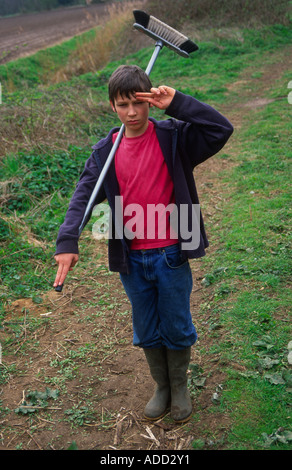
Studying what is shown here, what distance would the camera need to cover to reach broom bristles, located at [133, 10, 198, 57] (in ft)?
8.71

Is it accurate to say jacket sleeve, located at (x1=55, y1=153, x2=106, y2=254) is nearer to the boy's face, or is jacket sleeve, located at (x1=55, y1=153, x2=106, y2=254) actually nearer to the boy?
the boy

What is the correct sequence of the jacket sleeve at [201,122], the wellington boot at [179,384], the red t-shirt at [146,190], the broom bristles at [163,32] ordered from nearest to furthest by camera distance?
the jacket sleeve at [201,122] → the red t-shirt at [146,190] → the wellington boot at [179,384] → the broom bristles at [163,32]

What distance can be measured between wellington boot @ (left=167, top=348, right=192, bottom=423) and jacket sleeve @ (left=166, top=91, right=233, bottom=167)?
3.48 ft

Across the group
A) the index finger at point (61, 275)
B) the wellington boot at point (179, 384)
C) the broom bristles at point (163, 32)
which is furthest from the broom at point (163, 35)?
the wellington boot at point (179, 384)

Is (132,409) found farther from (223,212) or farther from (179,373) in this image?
(223,212)

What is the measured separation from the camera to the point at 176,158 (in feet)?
7.43

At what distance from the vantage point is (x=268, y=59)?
37.4 ft

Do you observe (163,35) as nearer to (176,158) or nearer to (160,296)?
(176,158)

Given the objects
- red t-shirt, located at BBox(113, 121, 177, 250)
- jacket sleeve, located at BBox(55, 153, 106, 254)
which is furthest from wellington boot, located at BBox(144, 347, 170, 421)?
jacket sleeve, located at BBox(55, 153, 106, 254)

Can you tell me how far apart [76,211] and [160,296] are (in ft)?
1.88

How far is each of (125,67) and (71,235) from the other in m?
0.79

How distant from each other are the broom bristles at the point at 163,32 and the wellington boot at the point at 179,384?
161 centimetres

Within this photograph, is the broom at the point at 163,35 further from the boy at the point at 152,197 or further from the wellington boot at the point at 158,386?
the wellington boot at the point at 158,386

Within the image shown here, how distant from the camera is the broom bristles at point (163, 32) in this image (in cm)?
266
